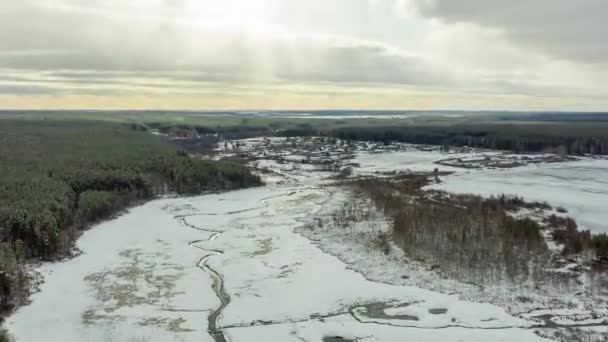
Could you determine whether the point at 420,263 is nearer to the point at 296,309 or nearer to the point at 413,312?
the point at 413,312

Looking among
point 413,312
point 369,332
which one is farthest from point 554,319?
point 369,332

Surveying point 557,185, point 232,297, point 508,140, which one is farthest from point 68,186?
point 508,140

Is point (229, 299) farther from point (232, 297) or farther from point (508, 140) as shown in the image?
point (508, 140)

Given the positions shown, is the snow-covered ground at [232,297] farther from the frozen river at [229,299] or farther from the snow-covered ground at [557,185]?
the snow-covered ground at [557,185]

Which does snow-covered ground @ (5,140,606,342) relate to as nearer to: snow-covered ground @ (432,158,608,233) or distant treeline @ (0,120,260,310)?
distant treeline @ (0,120,260,310)

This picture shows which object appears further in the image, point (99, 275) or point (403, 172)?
point (403, 172)
